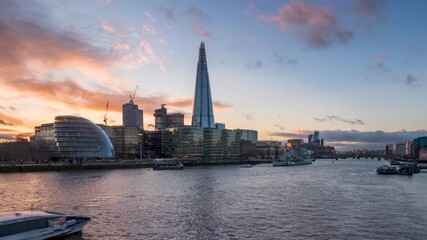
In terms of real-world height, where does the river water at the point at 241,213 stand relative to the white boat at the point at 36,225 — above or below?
below

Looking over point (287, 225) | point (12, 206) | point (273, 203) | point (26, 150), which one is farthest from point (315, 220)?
point (26, 150)

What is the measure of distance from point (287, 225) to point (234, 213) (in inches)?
352

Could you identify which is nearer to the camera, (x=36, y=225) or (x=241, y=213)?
(x=36, y=225)

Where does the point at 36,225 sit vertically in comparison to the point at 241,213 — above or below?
above

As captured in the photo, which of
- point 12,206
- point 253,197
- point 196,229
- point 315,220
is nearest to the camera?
point 196,229

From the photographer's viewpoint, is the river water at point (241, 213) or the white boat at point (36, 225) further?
the river water at point (241, 213)

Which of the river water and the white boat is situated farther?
the river water

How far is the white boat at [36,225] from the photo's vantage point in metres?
29.4

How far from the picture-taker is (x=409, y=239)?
33344mm

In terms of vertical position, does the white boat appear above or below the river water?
above

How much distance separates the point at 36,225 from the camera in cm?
3130

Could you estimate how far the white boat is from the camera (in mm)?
29423

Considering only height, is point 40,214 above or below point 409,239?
above

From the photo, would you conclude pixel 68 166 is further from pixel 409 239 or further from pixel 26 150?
pixel 409 239
